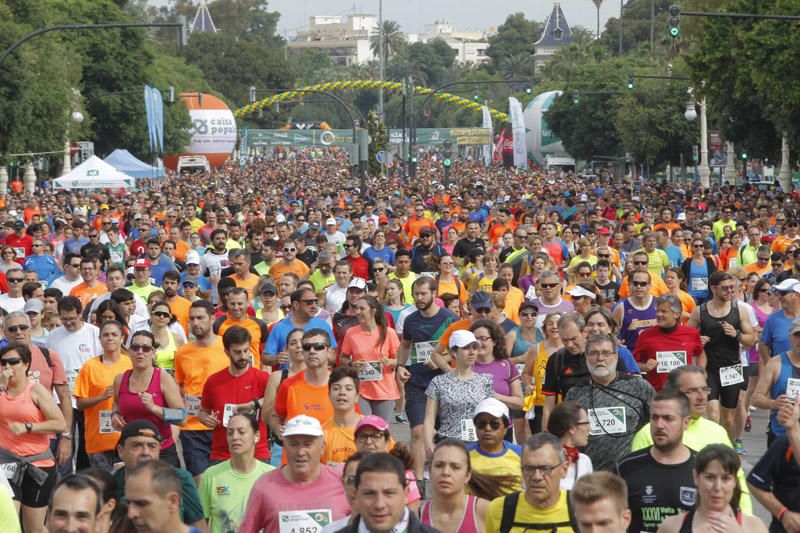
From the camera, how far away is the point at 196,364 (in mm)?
10430

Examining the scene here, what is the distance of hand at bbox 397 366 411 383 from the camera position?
11094mm

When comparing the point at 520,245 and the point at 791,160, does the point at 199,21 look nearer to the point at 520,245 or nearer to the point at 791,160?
the point at 791,160

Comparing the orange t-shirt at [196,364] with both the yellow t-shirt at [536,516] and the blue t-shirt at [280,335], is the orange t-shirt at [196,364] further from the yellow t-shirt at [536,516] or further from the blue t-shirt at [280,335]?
the yellow t-shirt at [536,516]

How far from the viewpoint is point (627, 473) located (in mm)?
7051

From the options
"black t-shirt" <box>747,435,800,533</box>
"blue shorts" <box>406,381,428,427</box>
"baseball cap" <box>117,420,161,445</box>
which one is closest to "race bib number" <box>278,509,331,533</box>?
"baseball cap" <box>117,420,161,445</box>

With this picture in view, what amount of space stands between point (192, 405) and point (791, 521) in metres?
4.31

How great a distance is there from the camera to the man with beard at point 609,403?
27.7ft

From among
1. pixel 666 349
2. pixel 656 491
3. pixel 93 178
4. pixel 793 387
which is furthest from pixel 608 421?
pixel 93 178

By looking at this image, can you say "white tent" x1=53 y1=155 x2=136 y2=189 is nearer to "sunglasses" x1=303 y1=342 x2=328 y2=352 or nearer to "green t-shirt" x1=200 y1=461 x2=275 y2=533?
"sunglasses" x1=303 y1=342 x2=328 y2=352

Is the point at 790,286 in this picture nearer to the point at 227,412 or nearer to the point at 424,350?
the point at 424,350

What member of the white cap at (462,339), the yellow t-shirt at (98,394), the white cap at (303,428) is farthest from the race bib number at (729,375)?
the white cap at (303,428)

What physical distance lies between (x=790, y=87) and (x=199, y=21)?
536 ft

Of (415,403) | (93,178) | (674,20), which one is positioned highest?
(674,20)

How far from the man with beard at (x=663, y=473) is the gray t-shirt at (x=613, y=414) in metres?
1.30
